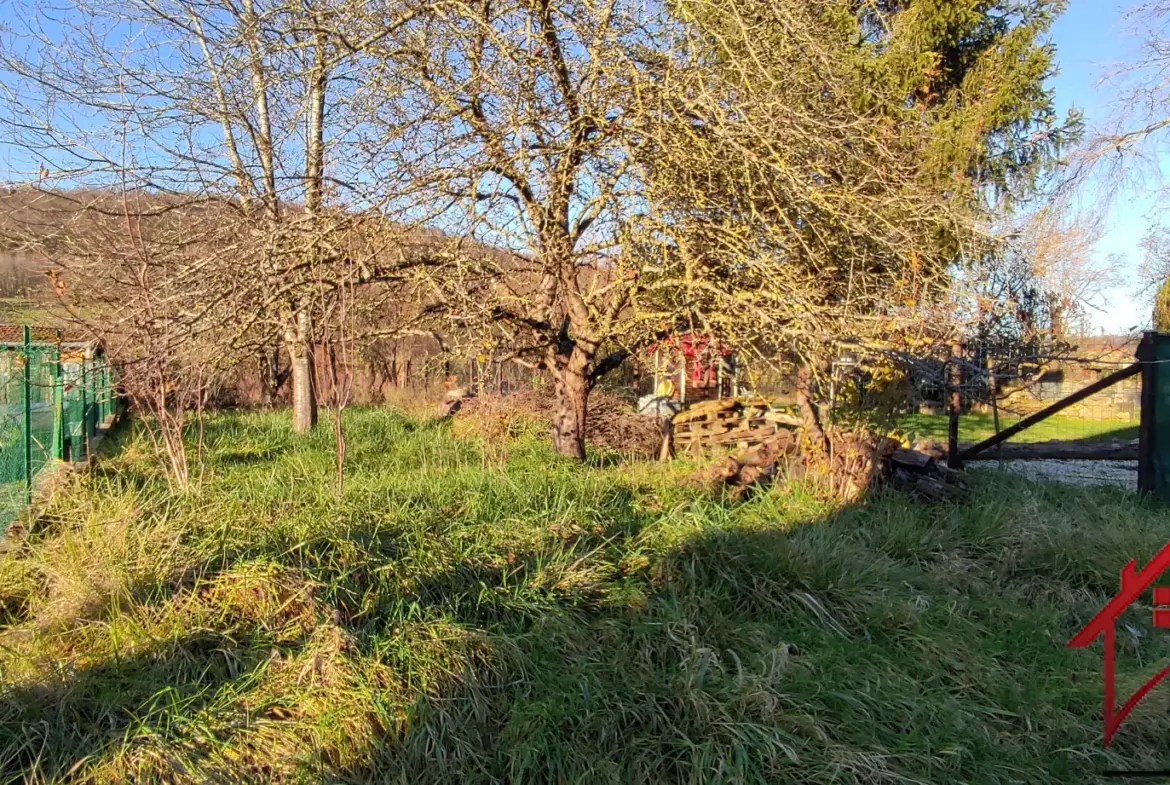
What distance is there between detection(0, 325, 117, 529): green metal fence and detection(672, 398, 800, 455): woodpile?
17.8ft

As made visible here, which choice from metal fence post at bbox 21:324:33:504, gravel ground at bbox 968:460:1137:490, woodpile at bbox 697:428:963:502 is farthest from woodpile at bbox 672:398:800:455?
metal fence post at bbox 21:324:33:504

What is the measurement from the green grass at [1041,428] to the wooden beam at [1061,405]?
4.66m

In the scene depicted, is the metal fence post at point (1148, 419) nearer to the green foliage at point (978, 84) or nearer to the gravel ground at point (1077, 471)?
the gravel ground at point (1077, 471)

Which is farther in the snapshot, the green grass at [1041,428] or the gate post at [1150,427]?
the green grass at [1041,428]

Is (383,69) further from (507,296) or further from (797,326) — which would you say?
(797,326)

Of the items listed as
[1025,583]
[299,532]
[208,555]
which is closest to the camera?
[208,555]

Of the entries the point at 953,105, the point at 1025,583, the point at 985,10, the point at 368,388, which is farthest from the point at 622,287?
the point at 368,388

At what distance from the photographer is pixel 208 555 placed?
146 inches

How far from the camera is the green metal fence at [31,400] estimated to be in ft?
16.6

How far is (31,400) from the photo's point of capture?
5.85 meters

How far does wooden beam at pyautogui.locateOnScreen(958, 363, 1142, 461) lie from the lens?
7.36 meters

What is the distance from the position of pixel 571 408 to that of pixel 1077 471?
23.0ft

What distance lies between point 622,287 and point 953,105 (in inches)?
301

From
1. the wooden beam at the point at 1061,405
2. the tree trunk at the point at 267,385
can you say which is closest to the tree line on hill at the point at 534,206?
the wooden beam at the point at 1061,405
